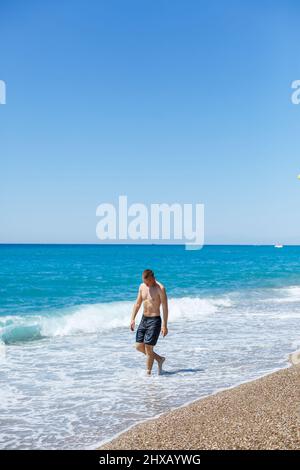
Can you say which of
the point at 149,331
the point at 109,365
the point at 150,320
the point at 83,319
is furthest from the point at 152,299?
the point at 83,319

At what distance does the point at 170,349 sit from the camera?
1091 cm

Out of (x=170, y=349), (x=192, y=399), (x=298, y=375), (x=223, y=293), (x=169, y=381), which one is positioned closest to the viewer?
(x=192, y=399)

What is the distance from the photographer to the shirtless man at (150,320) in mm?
8422

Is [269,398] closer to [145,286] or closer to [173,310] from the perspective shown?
[145,286]

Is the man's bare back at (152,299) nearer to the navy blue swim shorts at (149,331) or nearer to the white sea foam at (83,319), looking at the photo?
the navy blue swim shorts at (149,331)

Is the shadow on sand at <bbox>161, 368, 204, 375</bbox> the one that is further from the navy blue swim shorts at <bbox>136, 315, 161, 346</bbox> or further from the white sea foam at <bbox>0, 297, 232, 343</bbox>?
the white sea foam at <bbox>0, 297, 232, 343</bbox>

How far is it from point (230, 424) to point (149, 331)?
131 inches

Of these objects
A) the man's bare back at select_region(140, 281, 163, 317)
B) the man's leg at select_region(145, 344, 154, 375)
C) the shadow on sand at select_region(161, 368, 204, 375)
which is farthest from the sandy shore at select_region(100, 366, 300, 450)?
the man's bare back at select_region(140, 281, 163, 317)

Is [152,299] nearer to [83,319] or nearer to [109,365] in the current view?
[109,365]

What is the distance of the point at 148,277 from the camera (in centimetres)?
857

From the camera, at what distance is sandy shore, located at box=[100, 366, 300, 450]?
15.3 ft

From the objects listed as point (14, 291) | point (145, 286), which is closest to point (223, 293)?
point (14, 291)

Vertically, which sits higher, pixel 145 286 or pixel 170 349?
pixel 145 286
